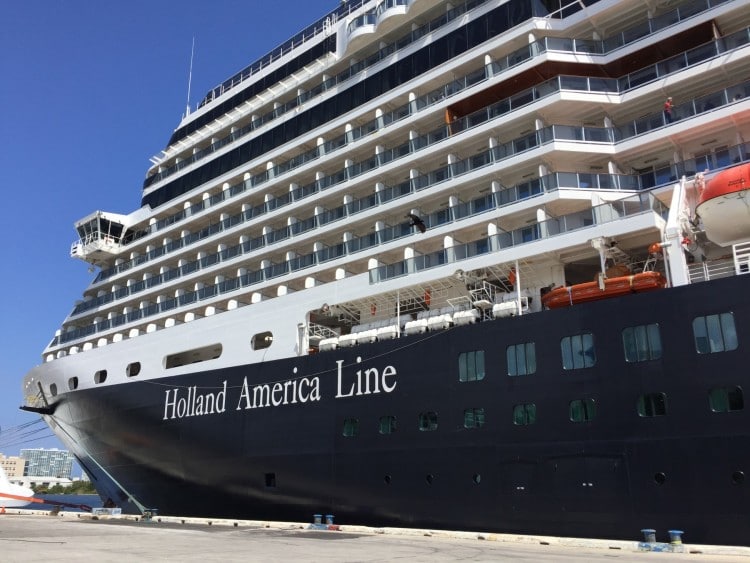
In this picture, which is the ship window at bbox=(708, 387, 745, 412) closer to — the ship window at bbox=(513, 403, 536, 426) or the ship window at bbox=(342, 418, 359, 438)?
the ship window at bbox=(513, 403, 536, 426)

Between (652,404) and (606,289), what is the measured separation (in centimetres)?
270

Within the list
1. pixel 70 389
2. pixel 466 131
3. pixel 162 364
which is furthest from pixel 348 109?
pixel 70 389

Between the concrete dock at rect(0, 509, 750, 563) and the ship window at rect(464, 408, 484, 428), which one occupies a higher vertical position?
the ship window at rect(464, 408, 484, 428)

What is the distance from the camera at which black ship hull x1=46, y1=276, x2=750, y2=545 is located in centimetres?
1191

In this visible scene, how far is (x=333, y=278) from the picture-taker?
841 inches

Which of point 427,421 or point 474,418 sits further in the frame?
point 427,421

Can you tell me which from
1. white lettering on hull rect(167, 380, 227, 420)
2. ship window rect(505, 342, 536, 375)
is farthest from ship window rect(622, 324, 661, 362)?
white lettering on hull rect(167, 380, 227, 420)

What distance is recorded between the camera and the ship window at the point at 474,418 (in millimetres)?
14617

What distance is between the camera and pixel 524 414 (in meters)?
14.0

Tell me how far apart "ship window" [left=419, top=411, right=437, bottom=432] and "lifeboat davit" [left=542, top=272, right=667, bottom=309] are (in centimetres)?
380

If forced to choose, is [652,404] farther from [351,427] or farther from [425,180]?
[425,180]

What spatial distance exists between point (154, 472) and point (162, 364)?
3.85 m

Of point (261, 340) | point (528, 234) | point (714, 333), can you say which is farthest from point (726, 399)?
point (261, 340)

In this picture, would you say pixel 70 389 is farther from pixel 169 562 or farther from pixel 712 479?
pixel 712 479
